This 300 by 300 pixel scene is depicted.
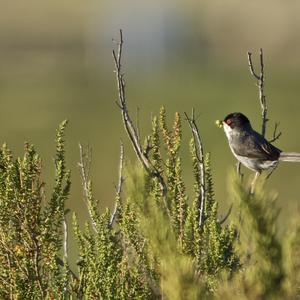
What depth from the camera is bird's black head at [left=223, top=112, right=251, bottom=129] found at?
8.88 m

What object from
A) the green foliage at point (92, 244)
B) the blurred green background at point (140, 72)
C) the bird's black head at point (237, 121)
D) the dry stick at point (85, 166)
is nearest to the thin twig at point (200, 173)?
the green foliage at point (92, 244)

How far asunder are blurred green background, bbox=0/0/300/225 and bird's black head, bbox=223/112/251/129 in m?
1.71

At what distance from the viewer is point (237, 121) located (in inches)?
350

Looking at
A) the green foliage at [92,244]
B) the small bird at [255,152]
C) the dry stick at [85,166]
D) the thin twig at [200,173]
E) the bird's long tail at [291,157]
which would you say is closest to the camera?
the green foliage at [92,244]

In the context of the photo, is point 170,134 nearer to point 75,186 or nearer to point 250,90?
point 75,186

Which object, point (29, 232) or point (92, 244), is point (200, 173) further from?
point (29, 232)

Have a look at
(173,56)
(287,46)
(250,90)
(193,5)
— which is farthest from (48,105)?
(193,5)

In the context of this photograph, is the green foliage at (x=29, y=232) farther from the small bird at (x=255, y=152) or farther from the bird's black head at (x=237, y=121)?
the bird's black head at (x=237, y=121)

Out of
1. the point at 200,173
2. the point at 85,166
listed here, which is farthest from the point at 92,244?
the point at 85,166

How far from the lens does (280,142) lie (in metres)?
31.5

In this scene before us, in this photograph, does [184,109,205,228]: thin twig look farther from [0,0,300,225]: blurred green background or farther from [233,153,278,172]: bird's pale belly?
[233,153,278,172]: bird's pale belly

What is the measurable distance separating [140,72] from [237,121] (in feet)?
169

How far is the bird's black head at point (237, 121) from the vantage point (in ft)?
29.1

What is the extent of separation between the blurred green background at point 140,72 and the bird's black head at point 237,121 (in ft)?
5.63
